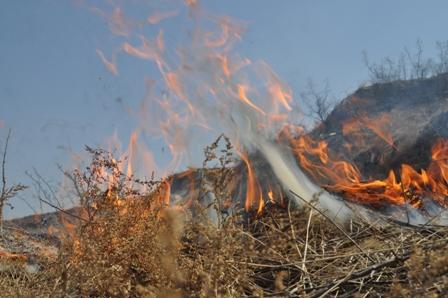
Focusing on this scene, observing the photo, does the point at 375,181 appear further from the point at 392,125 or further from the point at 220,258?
the point at 392,125

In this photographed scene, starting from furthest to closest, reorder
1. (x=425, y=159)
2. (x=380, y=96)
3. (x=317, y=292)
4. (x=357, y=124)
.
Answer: (x=380, y=96) → (x=357, y=124) → (x=425, y=159) → (x=317, y=292)

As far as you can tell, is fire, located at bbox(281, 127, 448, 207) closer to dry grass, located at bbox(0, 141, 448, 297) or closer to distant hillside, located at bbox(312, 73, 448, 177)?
dry grass, located at bbox(0, 141, 448, 297)

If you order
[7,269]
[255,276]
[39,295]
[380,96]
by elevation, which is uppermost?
[380,96]

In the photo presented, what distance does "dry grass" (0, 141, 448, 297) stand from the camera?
2602 millimetres

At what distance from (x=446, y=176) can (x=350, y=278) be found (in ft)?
11.2

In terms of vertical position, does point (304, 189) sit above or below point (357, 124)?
below

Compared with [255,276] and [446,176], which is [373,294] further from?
[446,176]

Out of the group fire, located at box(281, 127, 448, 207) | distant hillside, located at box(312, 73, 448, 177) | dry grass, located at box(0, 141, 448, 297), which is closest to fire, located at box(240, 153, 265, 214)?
dry grass, located at box(0, 141, 448, 297)

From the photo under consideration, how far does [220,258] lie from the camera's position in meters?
2.68

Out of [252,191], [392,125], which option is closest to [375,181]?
[252,191]

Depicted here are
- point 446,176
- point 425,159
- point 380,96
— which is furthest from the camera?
point 380,96

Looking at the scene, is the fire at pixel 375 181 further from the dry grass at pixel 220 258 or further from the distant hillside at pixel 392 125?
the distant hillside at pixel 392 125

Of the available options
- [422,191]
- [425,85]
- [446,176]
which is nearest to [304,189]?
[422,191]

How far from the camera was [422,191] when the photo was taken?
5.20 m
